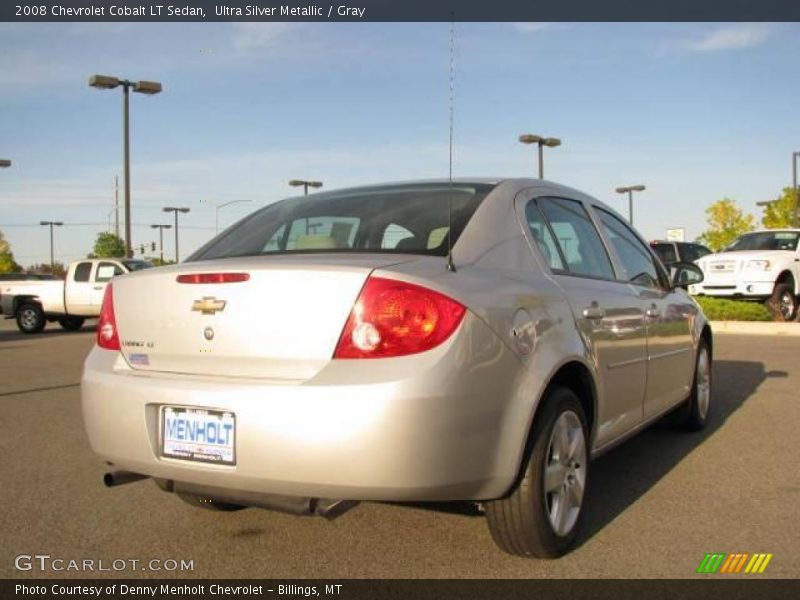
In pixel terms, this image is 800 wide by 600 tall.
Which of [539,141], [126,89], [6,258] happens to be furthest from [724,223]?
[6,258]

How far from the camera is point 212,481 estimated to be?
2959mm

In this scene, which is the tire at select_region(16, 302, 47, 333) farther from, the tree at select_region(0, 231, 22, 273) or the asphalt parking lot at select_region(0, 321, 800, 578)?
the tree at select_region(0, 231, 22, 273)

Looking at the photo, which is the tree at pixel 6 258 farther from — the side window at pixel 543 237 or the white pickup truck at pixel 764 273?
the side window at pixel 543 237

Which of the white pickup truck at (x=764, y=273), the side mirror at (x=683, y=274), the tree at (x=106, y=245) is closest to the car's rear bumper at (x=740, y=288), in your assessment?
the white pickup truck at (x=764, y=273)

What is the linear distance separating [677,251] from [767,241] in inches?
168

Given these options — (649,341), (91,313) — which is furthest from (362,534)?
(91,313)

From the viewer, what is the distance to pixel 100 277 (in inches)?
741

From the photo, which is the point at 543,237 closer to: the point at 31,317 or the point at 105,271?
the point at 105,271

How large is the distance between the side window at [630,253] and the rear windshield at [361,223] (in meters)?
1.31

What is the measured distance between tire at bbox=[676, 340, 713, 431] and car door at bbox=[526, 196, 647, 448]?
1432mm

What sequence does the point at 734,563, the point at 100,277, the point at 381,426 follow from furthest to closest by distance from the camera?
the point at 100,277
the point at 734,563
the point at 381,426

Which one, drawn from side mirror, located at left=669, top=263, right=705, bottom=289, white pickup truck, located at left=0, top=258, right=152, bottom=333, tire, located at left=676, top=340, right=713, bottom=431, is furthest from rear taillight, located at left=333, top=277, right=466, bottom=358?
white pickup truck, located at left=0, top=258, right=152, bottom=333

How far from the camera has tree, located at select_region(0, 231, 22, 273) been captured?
255 feet
